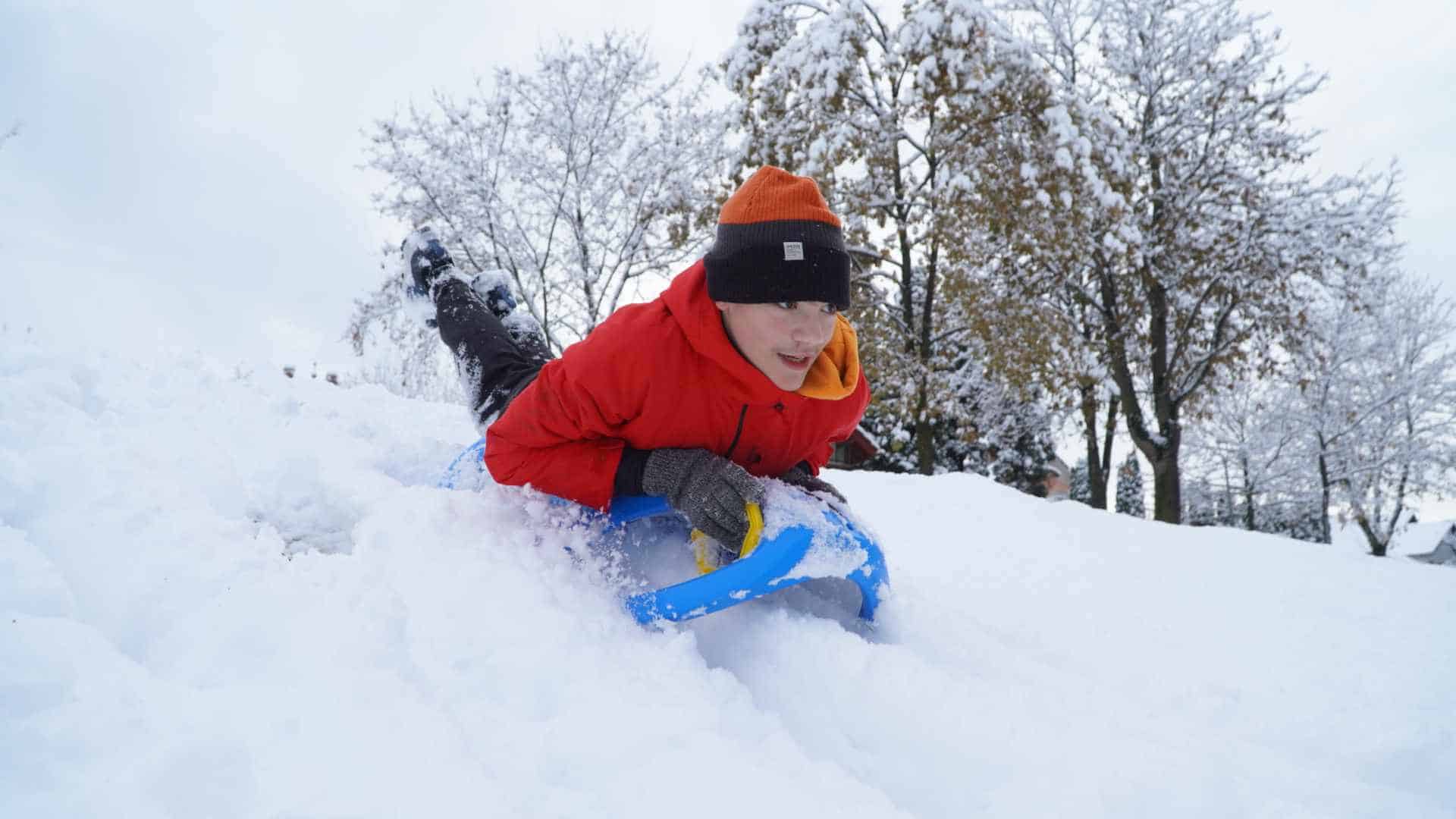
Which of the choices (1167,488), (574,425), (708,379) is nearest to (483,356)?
(574,425)

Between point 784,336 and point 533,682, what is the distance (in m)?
0.87

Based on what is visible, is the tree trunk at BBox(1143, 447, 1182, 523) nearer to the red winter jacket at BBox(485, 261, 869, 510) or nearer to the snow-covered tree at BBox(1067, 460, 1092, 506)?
the red winter jacket at BBox(485, 261, 869, 510)

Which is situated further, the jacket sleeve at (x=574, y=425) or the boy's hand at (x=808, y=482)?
the boy's hand at (x=808, y=482)

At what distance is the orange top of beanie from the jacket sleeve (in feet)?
1.39

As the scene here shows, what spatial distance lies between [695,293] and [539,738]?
1.03 m

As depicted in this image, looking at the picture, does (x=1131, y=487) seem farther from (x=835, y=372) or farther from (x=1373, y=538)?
(x=835, y=372)

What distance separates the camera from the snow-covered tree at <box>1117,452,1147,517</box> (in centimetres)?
1898

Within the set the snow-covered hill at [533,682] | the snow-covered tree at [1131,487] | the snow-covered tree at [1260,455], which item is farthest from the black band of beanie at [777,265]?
the snow-covered tree at [1131,487]

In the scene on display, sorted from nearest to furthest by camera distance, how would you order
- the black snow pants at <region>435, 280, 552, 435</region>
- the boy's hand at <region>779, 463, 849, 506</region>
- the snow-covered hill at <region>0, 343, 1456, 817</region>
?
the snow-covered hill at <region>0, 343, 1456, 817</region>
the boy's hand at <region>779, 463, 849, 506</region>
the black snow pants at <region>435, 280, 552, 435</region>

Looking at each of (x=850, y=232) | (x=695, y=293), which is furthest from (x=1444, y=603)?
(x=850, y=232)

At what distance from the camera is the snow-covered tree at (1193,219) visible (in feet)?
26.9

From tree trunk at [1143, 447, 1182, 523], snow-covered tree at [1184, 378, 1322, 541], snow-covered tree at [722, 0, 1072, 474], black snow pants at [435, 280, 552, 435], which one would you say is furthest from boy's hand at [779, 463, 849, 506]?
snow-covered tree at [1184, 378, 1322, 541]

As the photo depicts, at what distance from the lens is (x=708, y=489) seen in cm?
152

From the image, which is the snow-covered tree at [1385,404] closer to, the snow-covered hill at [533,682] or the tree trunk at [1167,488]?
the tree trunk at [1167,488]
